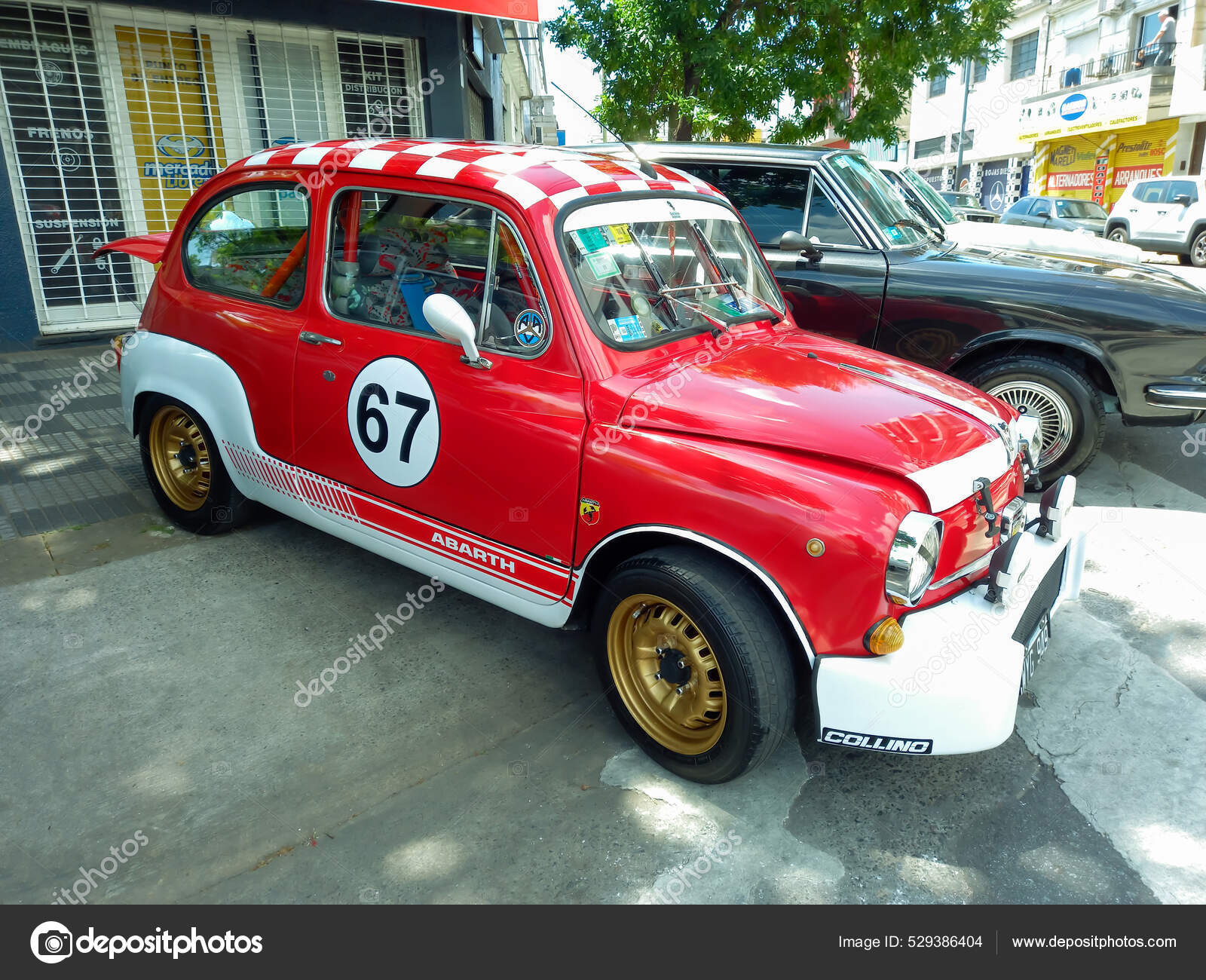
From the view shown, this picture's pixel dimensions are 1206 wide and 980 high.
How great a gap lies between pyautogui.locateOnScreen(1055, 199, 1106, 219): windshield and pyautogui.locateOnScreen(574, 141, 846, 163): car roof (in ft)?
60.4

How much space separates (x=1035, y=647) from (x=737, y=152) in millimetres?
4177

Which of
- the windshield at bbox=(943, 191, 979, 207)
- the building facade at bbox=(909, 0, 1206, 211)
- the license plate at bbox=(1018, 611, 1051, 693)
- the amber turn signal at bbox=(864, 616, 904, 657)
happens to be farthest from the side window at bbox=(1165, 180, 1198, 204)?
the amber turn signal at bbox=(864, 616, 904, 657)

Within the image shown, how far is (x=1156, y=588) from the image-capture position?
416 centimetres

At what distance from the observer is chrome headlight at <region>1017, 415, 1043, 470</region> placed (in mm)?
3291

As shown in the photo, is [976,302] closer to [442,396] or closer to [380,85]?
[442,396]

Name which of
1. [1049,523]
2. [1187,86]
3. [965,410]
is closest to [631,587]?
[965,410]

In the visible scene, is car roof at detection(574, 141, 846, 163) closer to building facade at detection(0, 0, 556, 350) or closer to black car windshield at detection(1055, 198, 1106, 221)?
building facade at detection(0, 0, 556, 350)

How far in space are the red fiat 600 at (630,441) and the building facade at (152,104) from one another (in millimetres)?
6122

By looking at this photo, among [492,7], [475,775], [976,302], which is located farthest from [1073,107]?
[475,775]

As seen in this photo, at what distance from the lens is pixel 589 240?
310 centimetres

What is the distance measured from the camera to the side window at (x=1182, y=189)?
19.0m

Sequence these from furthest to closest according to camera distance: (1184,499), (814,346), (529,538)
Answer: (1184,499)
(814,346)
(529,538)
